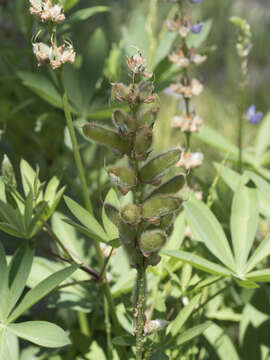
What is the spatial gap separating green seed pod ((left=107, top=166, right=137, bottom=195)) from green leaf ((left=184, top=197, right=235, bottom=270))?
0.28 meters

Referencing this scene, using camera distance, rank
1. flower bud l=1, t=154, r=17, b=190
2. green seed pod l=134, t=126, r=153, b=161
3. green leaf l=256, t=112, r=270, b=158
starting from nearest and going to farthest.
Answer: green seed pod l=134, t=126, r=153, b=161, flower bud l=1, t=154, r=17, b=190, green leaf l=256, t=112, r=270, b=158

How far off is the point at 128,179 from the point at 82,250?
50 centimetres

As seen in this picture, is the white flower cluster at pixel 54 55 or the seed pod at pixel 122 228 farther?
the white flower cluster at pixel 54 55

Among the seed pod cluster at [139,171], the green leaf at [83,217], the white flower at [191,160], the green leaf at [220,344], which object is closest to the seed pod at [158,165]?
the seed pod cluster at [139,171]

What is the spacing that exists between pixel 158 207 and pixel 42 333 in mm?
250

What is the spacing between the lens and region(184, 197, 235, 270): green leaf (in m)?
0.80

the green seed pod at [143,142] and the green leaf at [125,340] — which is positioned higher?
the green seed pod at [143,142]

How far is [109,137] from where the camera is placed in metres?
0.54

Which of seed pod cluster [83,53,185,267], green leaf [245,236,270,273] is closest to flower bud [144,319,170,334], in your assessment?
seed pod cluster [83,53,185,267]

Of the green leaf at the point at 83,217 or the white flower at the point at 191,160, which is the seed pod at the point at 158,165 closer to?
the green leaf at the point at 83,217

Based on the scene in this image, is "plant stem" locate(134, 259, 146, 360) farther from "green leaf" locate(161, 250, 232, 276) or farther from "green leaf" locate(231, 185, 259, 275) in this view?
"green leaf" locate(231, 185, 259, 275)

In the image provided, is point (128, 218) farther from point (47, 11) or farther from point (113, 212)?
point (47, 11)

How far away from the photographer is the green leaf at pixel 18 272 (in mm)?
713

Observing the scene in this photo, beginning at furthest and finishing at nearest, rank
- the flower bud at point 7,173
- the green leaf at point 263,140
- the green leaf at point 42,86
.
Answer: the green leaf at point 263,140
the green leaf at point 42,86
the flower bud at point 7,173
